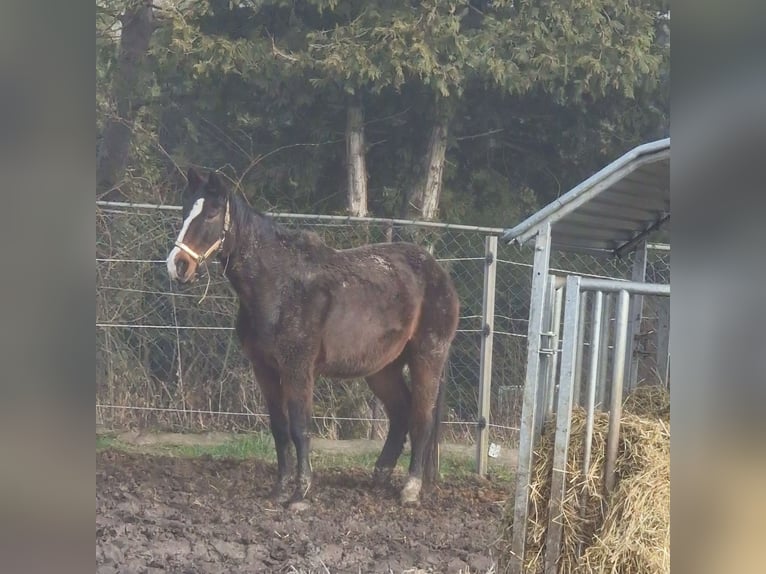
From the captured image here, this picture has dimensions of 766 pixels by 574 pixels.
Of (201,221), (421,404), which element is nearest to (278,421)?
(421,404)

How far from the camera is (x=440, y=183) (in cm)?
426

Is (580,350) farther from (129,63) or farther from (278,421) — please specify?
(129,63)

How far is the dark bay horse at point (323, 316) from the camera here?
14.2 ft

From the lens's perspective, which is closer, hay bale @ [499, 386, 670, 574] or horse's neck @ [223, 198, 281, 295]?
hay bale @ [499, 386, 670, 574]

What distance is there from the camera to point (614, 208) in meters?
4.45

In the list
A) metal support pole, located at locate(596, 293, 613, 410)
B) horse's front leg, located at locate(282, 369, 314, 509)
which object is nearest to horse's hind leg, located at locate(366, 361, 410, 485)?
horse's front leg, located at locate(282, 369, 314, 509)

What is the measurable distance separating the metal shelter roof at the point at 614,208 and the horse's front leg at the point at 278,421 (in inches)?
51.3

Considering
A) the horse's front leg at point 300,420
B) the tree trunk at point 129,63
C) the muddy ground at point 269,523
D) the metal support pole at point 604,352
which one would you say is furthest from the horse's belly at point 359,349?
the tree trunk at point 129,63

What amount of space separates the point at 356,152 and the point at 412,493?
5.36 ft

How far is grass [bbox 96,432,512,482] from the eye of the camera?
14.2 feet

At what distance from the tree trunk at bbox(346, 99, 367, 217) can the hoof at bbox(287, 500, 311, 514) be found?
4.79ft

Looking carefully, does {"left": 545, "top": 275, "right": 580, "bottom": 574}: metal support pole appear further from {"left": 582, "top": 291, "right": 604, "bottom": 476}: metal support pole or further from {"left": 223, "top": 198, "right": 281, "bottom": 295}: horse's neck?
{"left": 223, "top": 198, "right": 281, "bottom": 295}: horse's neck
